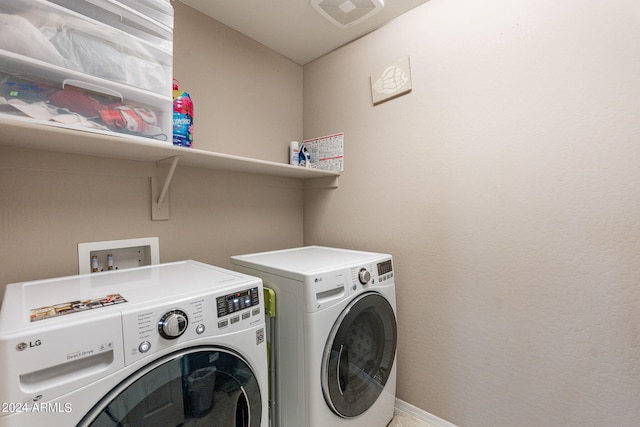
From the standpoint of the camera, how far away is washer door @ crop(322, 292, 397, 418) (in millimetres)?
1171

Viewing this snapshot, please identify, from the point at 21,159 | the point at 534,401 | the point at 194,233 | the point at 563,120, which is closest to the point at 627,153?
the point at 563,120

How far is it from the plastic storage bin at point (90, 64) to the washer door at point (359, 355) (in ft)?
3.57

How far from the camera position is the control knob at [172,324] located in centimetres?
75

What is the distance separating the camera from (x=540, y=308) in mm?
1231

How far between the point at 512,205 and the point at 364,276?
0.74 metres

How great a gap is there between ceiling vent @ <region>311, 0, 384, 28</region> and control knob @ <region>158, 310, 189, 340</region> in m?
1.61

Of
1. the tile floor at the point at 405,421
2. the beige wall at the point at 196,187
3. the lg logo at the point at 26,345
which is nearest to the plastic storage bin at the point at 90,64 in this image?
the beige wall at the point at 196,187

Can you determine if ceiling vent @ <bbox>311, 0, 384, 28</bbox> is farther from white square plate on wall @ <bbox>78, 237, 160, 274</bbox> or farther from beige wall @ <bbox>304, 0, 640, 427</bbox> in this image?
white square plate on wall @ <bbox>78, 237, 160, 274</bbox>

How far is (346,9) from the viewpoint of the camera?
5.12 feet

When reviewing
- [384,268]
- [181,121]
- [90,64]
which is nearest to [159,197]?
[181,121]


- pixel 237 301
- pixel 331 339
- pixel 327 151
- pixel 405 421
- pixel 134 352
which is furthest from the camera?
pixel 327 151

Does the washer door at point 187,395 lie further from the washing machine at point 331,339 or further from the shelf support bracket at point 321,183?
the shelf support bracket at point 321,183

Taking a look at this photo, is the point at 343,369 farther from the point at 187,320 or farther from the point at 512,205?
the point at 512,205

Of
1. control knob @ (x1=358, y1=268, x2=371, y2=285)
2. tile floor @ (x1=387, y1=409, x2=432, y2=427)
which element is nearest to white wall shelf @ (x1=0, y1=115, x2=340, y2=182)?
control knob @ (x1=358, y1=268, x2=371, y2=285)
